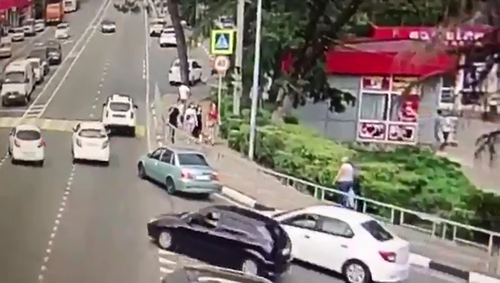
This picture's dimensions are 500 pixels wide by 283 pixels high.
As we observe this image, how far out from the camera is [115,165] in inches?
114

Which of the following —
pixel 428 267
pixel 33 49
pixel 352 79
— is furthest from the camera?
pixel 33 49

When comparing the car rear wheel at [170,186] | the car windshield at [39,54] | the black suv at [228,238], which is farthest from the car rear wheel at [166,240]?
the car windshield at [39,54]

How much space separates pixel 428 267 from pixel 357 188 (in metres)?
0.35

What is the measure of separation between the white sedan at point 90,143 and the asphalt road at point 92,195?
3cm

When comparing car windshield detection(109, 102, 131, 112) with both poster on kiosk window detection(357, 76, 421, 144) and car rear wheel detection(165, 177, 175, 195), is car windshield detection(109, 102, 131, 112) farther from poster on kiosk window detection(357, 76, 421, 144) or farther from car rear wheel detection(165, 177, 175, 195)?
poster on kiosk window detection(357, 76, 421, 144)

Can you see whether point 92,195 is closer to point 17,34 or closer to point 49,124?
point 49,124

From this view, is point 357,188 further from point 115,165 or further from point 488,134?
point 115,165

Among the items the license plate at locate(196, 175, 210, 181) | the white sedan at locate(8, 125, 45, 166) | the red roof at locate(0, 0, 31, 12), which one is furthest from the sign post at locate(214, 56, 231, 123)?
the red roof at locate(0, 0, 31, 12)

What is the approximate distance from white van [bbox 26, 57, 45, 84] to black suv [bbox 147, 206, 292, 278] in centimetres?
70

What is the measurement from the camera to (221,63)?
286 cm

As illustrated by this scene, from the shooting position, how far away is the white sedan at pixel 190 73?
2885mm

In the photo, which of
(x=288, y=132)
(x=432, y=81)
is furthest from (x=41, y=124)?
(x=432, y=81)

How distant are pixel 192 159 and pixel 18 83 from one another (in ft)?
2.34

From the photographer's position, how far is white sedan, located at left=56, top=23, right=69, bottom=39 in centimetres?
307
